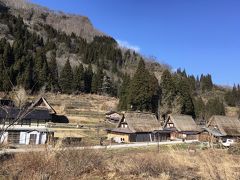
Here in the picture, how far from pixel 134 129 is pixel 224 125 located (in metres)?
16.8

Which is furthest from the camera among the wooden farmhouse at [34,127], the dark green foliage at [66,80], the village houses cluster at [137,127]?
the dark green foliage at [66,80]

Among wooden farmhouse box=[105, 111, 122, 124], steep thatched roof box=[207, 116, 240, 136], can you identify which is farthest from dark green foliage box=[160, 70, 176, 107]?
wooden farmhouse box=[105, 111, 122, 124]

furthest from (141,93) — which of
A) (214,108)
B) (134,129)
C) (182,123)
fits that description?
(214,108)

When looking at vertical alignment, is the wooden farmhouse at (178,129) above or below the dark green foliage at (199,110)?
below

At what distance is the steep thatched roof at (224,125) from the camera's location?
48.6 m

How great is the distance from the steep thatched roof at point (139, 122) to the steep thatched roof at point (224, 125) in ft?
31.1

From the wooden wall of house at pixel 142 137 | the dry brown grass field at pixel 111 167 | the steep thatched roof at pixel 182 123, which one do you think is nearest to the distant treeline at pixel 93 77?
the steep thatched roof at pixel 182 123

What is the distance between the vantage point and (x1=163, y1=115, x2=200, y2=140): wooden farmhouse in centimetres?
4729

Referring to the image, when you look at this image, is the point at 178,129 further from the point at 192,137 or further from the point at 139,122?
the point at 139,122

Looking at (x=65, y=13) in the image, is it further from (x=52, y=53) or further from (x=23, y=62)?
(x=23, y=62)

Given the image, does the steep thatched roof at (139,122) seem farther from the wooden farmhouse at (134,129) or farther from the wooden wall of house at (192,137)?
the wooden wall of house at (192,137)

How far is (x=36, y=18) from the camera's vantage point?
110 meters

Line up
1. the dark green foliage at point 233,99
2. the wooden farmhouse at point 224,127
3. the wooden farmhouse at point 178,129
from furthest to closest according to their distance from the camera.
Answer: the dark green foliage at point 233,99
the wooden farmhouse at point 224,127
the wooden farmhouse at point 178,129

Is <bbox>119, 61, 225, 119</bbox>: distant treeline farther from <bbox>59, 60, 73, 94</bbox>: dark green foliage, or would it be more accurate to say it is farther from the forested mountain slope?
<bbox>59, 60, 73, 94</bbox>: dark green foliage
